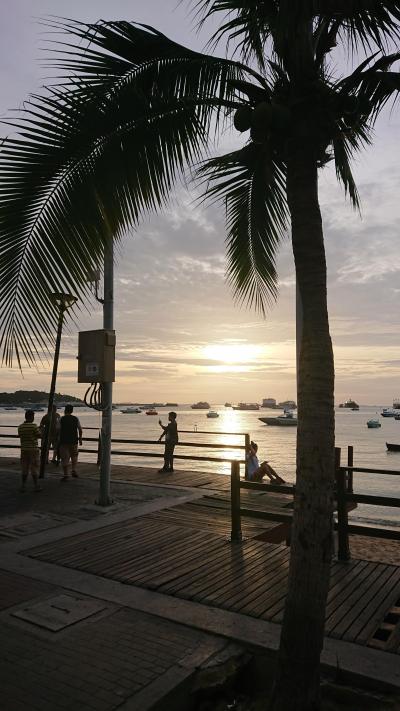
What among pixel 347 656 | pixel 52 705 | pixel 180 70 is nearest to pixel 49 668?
pixel 52 705

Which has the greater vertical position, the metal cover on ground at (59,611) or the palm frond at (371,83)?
the palm frond at (371,83)

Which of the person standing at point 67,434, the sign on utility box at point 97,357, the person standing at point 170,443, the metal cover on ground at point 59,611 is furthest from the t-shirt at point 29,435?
the metal cover on ground at point 59,611

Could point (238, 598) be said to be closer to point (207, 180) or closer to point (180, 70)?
point (207, 180)

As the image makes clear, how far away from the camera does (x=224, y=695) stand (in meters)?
4.01

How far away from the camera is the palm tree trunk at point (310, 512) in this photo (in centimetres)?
358

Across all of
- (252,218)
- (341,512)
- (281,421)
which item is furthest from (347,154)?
(281,421)

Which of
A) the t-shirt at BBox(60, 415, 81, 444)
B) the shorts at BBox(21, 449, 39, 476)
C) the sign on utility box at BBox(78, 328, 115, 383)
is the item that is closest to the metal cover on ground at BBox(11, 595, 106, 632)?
the sign on utility box at BBox(78, 328, 115, 383)

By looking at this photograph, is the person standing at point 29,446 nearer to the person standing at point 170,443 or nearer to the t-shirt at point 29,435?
the t-shirt at point 29,435

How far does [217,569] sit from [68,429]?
7.07 meters

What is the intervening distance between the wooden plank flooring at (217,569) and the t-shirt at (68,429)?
429cm

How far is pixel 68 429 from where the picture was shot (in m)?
12.6

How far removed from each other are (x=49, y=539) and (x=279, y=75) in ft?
22.8

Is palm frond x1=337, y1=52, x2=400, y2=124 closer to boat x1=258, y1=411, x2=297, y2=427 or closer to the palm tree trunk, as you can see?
the palm tree trunk

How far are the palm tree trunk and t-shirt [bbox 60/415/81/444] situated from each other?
9.65 m
